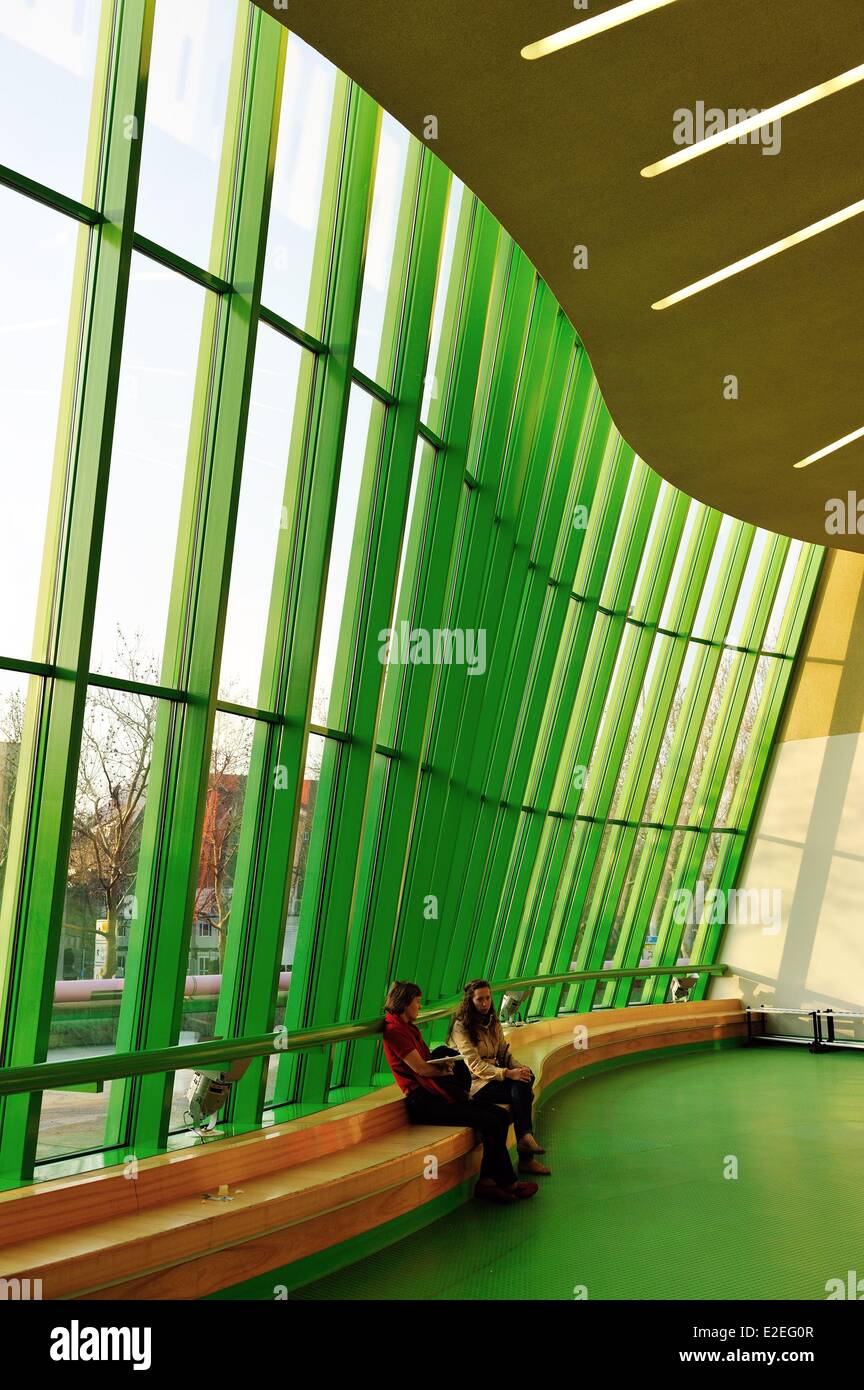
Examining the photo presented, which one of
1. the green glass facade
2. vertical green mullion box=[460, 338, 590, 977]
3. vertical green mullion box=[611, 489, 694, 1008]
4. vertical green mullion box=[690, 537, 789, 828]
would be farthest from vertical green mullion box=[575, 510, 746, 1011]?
vertical green mullion box=[460, 338, 590, 977]

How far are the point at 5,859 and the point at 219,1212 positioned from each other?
1.68 meters

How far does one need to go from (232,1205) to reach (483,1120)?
2290 millimetres

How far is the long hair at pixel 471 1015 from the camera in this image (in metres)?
7.26

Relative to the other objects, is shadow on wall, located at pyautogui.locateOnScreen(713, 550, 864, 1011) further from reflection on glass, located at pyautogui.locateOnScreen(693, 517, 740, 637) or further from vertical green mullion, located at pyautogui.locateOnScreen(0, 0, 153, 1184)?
vertical green mullion, located at pyautogui.locateOnScreen(0, 0, 153, 1184)

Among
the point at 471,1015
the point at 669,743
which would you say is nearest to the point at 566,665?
the point at 669,743

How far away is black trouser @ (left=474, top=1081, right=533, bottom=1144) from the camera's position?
7.20 metres

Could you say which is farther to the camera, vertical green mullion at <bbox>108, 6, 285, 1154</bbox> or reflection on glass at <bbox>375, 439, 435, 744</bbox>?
reflection on glass at <bbox>375, 439, 435, 744</bbox>

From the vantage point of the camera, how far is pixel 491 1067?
277 inches

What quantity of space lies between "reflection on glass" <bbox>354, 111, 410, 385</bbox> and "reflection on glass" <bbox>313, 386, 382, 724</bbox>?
0.32m

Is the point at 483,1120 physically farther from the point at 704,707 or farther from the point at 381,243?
the point at 704,707

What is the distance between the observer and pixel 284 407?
6.85 metres

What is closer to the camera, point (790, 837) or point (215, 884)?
point (215, 884)
